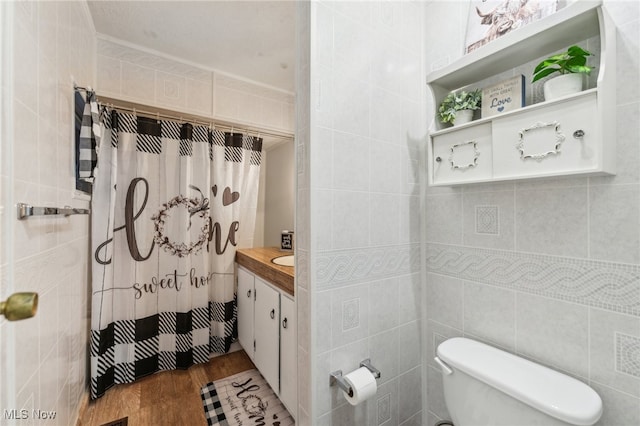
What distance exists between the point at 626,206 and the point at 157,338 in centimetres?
257

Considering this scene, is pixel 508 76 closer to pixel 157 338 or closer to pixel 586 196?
pixel 586 196

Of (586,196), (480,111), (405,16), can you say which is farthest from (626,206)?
(405,16)

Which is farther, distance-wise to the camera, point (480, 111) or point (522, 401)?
point (480, 111)

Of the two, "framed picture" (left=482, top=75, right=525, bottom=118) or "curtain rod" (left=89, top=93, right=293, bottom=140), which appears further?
"curtain rod" (left=89, top=93, right=293, bottom=140)

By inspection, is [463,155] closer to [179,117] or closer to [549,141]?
[549,141]

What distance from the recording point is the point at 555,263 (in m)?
0.88

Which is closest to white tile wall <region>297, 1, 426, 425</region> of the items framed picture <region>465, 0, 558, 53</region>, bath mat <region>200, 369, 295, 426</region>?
framed picture <region>465, 0, 558, 53</region>

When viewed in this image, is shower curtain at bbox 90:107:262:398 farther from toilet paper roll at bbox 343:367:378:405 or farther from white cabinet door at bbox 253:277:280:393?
toilet paper roll at bbox 343:367:378:405

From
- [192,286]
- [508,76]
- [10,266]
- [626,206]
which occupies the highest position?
[508,76]

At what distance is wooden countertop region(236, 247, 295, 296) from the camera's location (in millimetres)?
1438

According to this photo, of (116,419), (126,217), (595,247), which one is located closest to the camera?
(595,247)

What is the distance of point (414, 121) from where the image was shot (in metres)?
1.27

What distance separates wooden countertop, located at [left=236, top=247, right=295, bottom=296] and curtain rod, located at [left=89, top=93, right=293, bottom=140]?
41.8 inches

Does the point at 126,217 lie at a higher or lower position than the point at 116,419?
higher
